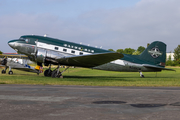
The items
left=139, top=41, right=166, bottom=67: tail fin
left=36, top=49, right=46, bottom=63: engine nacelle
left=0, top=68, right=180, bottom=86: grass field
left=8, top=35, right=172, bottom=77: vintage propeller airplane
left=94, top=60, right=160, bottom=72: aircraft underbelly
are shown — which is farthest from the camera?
left=139, top=41, right=166, bottom=67: tail fin

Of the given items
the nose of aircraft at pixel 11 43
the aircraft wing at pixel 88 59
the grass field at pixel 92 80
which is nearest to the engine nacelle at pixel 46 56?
the aircraft wing at pixel 88 59

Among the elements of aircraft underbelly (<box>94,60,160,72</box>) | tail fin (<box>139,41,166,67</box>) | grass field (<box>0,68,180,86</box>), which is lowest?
grass field (<box>0,68,180,86</box>)

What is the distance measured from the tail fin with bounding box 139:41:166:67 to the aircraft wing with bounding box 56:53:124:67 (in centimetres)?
935

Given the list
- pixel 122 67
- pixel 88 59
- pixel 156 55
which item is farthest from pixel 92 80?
pixel 156 55

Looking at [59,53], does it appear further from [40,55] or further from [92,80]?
[92,80]

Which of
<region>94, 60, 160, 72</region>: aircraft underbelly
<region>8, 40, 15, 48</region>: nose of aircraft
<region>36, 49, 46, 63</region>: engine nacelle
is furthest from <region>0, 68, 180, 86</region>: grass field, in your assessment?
<region>8, 40, 15, 48</region>: nose of aircraft

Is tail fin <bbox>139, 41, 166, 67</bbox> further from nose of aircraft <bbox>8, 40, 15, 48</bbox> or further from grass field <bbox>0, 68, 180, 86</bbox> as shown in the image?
nose of aircraft <bbox>8, 40, 15, 48</bbox>

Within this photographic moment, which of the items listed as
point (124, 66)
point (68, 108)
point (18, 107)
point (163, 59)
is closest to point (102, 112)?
point (68, 108)

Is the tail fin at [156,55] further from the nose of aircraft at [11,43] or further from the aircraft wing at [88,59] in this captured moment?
the nose of aircraft at [11,43]

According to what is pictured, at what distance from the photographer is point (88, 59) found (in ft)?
79.4

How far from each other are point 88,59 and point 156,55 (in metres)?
12.5

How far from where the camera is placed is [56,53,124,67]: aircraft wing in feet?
73.2

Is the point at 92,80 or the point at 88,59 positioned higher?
the point at 88,59

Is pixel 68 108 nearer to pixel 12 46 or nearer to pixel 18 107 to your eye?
A: pixel 18 107
